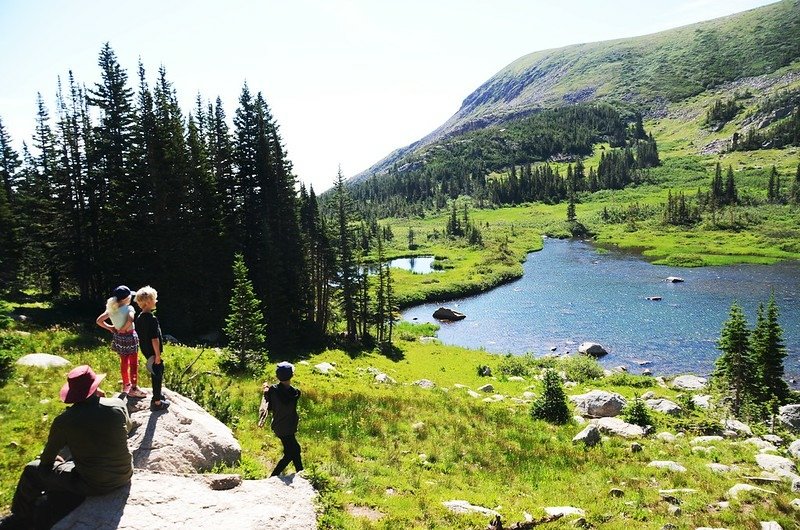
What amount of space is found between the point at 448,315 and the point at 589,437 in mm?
54490

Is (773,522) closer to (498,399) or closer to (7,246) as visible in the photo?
(498,399)

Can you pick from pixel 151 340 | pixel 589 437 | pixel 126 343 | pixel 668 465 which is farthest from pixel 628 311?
pixel 126 343

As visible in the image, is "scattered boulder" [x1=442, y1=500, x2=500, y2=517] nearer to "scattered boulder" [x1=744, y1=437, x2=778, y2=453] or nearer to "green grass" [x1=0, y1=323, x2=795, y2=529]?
"green grass" [x1=0, y1=323, x2=795, y2=529]

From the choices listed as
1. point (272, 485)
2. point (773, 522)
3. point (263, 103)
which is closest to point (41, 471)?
point (272, 485)

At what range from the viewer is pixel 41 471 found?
323 inches

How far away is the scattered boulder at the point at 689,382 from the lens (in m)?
40.3

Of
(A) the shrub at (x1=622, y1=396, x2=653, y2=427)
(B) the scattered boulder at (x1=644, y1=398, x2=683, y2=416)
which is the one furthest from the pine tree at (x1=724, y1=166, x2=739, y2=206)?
(A) the shrub at (x1=622, y1=396, x2=653, y2=427)

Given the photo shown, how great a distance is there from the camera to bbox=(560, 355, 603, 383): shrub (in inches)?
1693

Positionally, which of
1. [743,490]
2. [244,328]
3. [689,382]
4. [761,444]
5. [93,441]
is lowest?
[689,382]

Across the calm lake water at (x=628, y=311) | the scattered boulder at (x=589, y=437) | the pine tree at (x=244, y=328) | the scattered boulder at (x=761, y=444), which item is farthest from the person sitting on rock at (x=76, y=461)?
the calm lake water at (x=628, y=311)

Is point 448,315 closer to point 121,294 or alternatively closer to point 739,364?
point 739,364

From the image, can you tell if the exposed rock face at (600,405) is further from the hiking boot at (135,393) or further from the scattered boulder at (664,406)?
the hiking boot at (135,393)

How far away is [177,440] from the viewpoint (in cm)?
1094

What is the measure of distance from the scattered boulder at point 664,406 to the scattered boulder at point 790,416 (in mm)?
5794
